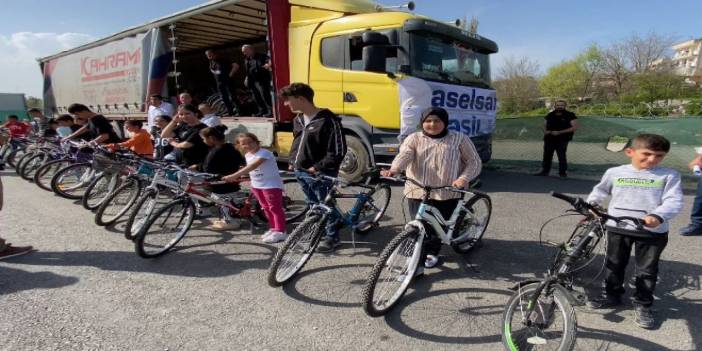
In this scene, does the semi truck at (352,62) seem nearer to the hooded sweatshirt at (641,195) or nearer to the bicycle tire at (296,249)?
the bicycle tire at (296,249)

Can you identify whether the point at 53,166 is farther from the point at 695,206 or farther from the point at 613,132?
the point at 613,132

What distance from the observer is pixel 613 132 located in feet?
29.7

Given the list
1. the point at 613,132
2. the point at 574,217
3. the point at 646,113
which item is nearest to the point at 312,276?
the point at 574,217

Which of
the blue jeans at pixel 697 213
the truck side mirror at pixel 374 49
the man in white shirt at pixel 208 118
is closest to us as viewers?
the blue jeans at pixel 697 213

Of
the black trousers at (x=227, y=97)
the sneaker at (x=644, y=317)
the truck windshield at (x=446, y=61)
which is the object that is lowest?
the sneaker at (x=644, y=317)

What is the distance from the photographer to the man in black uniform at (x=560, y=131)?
7.92 metres

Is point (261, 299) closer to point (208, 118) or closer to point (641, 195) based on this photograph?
point (641, 195)

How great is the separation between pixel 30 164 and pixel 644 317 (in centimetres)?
1026

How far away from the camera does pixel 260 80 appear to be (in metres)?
8.36

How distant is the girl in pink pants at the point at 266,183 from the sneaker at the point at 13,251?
7.87 feet

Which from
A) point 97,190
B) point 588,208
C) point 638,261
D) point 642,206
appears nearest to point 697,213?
point 638,261

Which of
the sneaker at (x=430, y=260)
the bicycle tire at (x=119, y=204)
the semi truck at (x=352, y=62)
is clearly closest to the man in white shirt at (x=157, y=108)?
the semi truck at (x=352, y=62)

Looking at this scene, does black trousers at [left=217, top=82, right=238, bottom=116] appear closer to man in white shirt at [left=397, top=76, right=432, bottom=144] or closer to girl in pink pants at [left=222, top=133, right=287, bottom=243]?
man in white shirt at [left=397, top=76, right=432, bottom=144]

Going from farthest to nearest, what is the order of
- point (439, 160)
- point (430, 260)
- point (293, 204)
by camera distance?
1. point (293, 204)
2. point (430, 260)
3. point (439, 160)
